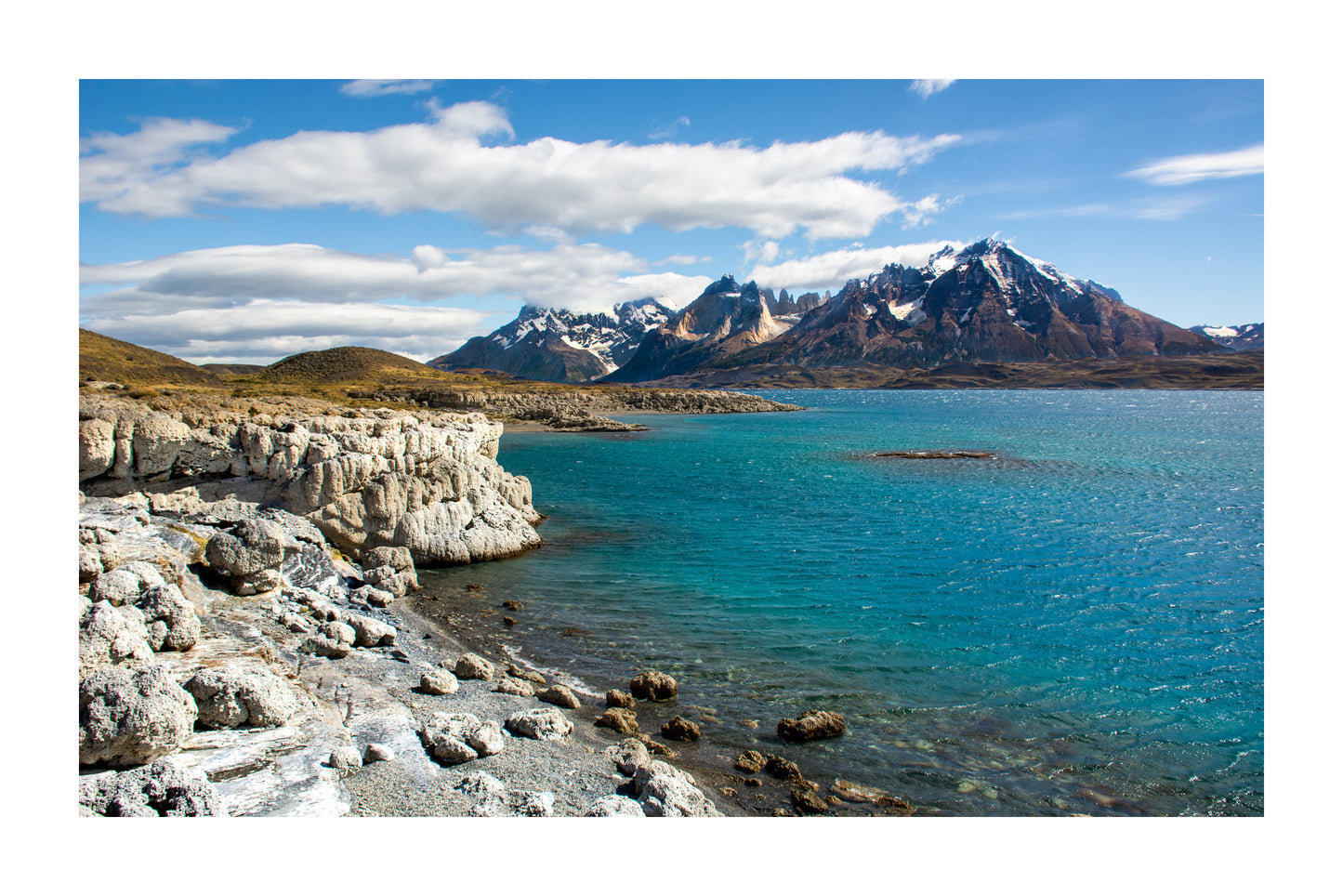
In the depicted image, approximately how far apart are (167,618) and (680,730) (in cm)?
864

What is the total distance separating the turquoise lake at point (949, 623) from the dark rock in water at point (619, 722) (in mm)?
1539

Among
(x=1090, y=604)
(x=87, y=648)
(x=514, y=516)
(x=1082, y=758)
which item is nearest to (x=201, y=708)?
(x=87, y=648)

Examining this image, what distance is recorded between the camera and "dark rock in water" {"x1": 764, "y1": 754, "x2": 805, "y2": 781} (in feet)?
33.6

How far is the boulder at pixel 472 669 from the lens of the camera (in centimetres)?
1317

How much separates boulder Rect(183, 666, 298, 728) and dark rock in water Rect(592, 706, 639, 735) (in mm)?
4976

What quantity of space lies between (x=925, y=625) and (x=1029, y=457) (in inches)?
1938

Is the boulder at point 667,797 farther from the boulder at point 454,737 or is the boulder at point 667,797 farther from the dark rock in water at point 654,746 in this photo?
the boulder at point 454,737

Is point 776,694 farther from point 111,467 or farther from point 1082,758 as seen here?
point 111,467

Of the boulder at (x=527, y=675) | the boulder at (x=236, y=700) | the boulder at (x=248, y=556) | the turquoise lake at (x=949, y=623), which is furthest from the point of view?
the boulder at (x=248, y=556)

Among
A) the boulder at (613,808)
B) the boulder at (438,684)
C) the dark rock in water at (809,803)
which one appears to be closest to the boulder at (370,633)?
the boulder at (438,684)

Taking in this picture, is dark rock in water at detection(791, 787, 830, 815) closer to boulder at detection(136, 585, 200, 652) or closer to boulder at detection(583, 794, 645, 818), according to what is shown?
boulder at detection(583, 794, 645, 818)

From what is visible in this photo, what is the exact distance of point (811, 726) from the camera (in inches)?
456

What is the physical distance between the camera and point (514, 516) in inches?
1045

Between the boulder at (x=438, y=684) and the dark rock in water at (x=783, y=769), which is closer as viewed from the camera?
the dark rock in water at (x=783, y=769)
